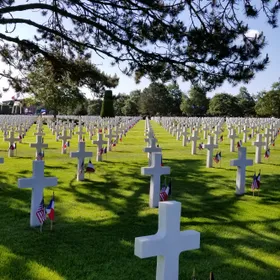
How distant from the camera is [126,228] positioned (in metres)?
5.01

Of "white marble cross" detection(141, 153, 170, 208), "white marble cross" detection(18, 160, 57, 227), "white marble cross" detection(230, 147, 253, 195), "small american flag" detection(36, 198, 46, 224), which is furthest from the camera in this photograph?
"white marble cross" detection(230, 147, 253, 195)

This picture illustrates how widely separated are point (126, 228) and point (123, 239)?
443mm

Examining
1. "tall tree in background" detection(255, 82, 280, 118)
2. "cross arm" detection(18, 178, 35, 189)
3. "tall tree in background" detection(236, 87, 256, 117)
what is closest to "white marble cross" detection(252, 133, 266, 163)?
"cross arm" detection(18, 178, 35, 189)

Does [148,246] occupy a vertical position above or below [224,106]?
below

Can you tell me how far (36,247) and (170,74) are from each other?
5008 mm

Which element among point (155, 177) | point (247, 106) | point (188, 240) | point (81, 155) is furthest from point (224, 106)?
point (188, 240)

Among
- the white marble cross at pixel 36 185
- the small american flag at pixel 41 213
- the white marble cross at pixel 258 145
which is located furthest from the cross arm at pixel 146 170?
the white marble cross at pixel 258 145

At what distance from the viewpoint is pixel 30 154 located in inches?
508

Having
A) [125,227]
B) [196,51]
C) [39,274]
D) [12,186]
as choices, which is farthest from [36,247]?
[196,51]

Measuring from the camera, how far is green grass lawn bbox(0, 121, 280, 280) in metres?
3.73

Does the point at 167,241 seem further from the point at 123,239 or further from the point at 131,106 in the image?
the point at 131,106

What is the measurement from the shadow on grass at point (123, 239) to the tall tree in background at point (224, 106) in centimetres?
6698

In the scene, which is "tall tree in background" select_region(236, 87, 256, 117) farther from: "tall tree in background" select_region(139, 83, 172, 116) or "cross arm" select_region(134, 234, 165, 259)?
"cross arm" select_region(134, 234, 165, 259)

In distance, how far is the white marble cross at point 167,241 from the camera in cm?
266
